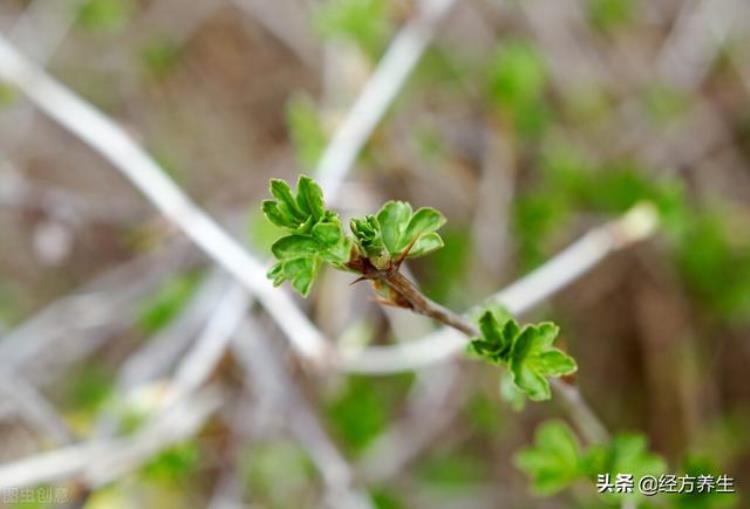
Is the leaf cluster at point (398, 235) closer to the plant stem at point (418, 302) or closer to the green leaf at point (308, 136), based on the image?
the plant stem at point (418, 302)

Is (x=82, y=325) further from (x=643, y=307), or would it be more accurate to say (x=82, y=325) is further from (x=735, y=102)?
(x=735, y=102)

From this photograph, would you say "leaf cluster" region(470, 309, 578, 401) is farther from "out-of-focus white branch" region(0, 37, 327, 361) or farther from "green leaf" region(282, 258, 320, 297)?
"out-of-focus white branch" region(0, 37, 327, 361)

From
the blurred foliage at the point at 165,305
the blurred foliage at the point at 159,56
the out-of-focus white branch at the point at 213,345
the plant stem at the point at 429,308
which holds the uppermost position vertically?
the blurred foliage at the point at 159,56

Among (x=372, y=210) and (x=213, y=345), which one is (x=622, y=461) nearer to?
(x=213, y=345)

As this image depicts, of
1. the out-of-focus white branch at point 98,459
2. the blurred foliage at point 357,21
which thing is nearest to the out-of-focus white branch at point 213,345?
the out-of-focus white branch at point 98,459

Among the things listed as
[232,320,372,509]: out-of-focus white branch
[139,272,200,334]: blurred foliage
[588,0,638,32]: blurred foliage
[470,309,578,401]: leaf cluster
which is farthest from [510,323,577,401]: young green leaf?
[588,0,638,32]: blurred foliage

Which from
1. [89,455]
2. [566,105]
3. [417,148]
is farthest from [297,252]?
[566,105]
